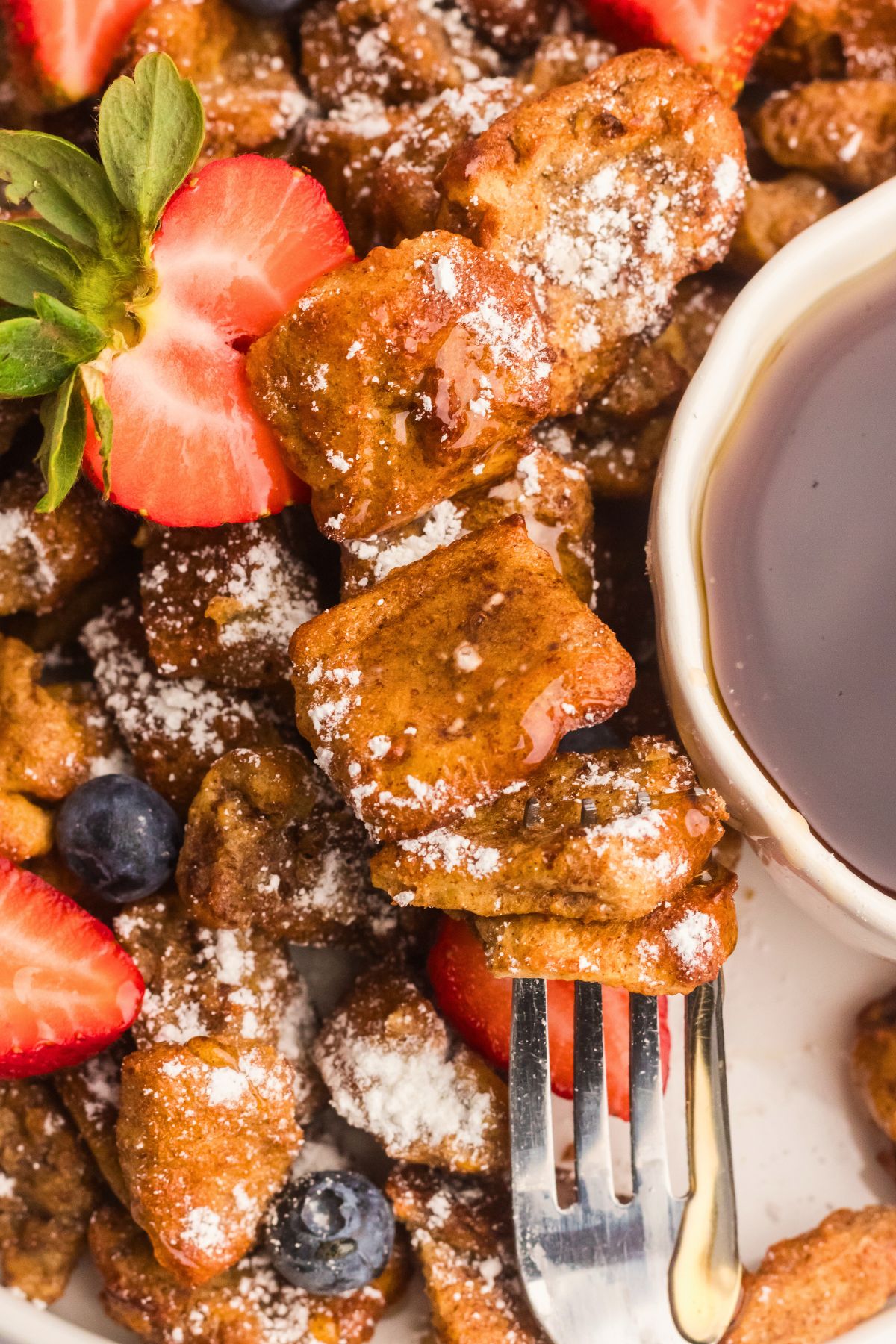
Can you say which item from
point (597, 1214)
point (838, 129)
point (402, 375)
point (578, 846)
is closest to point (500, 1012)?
point (597, 1214)

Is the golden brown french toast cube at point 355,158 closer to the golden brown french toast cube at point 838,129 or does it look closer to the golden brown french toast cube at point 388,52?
the golden brown french toast cube at point 388,52

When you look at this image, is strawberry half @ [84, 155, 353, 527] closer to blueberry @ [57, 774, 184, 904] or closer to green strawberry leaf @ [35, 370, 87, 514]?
green strawberry leaf @ [35, 370, 87, 514]

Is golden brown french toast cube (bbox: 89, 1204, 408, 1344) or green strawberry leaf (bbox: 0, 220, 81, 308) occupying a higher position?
green strawberry leaf (bbox: 0, 220, 81, 308)

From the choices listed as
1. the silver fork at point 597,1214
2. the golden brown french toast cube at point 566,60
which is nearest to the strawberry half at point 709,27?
the golden brown french toast cube at point 566,60

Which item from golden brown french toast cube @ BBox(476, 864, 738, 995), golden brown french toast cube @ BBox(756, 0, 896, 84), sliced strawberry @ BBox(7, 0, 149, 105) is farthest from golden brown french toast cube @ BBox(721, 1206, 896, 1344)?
sliced strawberry @ BBox(7, 0, 149, 105)

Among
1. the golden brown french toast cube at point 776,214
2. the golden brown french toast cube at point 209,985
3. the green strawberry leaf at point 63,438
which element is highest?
the green strawberry leaf at point 63,438

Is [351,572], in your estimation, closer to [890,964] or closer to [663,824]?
[663,824]
